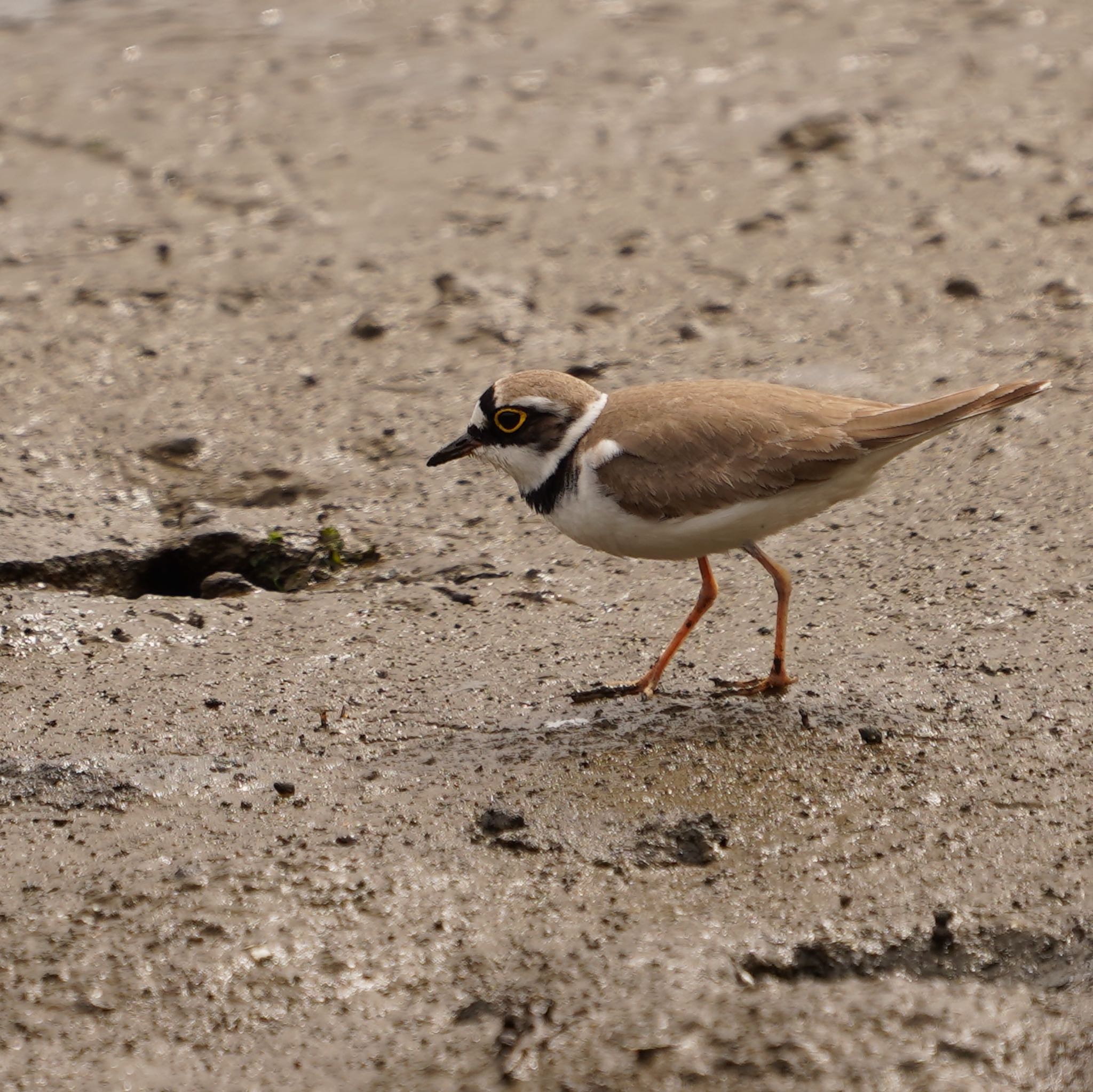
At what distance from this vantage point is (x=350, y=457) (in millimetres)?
6500

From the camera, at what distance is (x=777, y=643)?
4773mm

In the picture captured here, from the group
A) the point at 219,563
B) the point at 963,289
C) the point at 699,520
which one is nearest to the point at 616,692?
the point at 699,520

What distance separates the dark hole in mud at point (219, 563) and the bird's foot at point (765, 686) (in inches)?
71.5

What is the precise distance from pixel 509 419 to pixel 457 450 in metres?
0.35

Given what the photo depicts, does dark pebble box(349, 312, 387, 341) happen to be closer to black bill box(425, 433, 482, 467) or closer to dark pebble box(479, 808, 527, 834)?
black bill box(425, 433, 482, 467)

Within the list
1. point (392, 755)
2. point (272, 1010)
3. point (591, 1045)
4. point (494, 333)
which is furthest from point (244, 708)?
point (494, 333)

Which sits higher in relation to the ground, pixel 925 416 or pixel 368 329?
pixel 925 416

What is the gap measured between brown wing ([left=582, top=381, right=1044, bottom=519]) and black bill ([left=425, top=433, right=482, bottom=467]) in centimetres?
61

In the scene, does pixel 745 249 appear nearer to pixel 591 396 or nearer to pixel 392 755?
pixel 591 396

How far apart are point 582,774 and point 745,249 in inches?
179

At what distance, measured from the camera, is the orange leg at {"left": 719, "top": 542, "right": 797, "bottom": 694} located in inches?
186

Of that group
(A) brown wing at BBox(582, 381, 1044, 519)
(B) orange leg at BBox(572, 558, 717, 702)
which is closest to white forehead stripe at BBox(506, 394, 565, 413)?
(A) brown wing at BBox(582, 381, 1044, 519)

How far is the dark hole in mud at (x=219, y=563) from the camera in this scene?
19.1 feet

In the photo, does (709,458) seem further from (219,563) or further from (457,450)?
(219,563)
